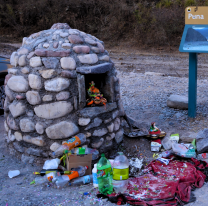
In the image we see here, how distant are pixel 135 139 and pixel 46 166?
1.74 metres

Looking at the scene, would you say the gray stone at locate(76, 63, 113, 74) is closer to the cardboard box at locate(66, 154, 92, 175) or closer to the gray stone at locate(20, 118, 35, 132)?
the gray stone at locate(20, 118, 35, 132)

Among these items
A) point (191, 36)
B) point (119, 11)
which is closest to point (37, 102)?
point (191, 36)

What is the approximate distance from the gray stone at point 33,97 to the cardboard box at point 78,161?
966 millimetres

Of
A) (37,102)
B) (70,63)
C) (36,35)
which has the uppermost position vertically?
(36,35)

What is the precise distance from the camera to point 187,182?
360 cm

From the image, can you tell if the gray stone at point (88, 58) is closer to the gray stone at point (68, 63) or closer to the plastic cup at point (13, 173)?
the gray stone at point (68, 63)

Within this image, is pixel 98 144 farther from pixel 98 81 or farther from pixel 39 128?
pixel 98 81

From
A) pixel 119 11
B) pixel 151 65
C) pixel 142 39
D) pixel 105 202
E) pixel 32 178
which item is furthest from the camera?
pixel 119 11

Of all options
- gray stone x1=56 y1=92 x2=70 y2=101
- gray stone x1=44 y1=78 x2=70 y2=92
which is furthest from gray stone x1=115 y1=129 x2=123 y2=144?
gray stone x1=44 y1=78 x2=70 y2=92

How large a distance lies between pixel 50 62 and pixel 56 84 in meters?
0.35

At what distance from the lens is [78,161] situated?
3.94 meters

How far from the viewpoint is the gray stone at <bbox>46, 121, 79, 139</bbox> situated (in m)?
4.04

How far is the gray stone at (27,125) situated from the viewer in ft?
13.6

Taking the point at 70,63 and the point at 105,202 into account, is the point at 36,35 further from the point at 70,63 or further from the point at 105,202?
the point at 105,202
